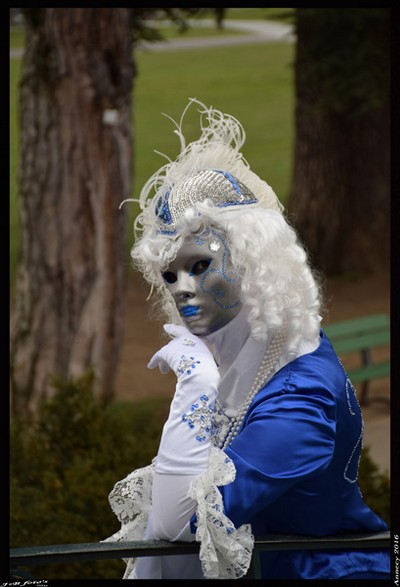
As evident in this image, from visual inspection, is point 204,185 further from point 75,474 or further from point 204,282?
point 75,474

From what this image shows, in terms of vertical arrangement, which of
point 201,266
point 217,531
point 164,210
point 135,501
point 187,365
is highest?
point 164,210

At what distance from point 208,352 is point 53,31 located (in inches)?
166

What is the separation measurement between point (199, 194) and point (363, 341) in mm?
5694

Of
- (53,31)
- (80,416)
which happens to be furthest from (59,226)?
(80,416)

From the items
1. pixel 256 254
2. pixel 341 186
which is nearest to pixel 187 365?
pixel 256 254

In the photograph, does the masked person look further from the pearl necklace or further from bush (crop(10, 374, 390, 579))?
bush (crop(10, 374, 390, 579))

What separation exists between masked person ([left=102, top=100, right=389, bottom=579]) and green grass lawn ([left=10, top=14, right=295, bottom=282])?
40.4 ft

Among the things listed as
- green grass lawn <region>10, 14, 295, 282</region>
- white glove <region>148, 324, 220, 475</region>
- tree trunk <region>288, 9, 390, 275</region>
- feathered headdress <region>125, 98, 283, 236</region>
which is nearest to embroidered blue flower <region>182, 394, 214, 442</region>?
white glove <region>148, 324, 220, 475</region>

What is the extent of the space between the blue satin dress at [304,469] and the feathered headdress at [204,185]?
489 millimetres

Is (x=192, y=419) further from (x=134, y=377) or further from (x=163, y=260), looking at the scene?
(x=134, y=377)

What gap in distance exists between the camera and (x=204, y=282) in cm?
317

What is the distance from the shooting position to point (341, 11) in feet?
31.8

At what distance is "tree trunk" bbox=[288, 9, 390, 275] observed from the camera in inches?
464

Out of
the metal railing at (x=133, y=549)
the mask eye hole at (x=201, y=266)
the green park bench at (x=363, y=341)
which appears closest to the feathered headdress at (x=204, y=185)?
the mask eye hole at (x=201, y=266)
